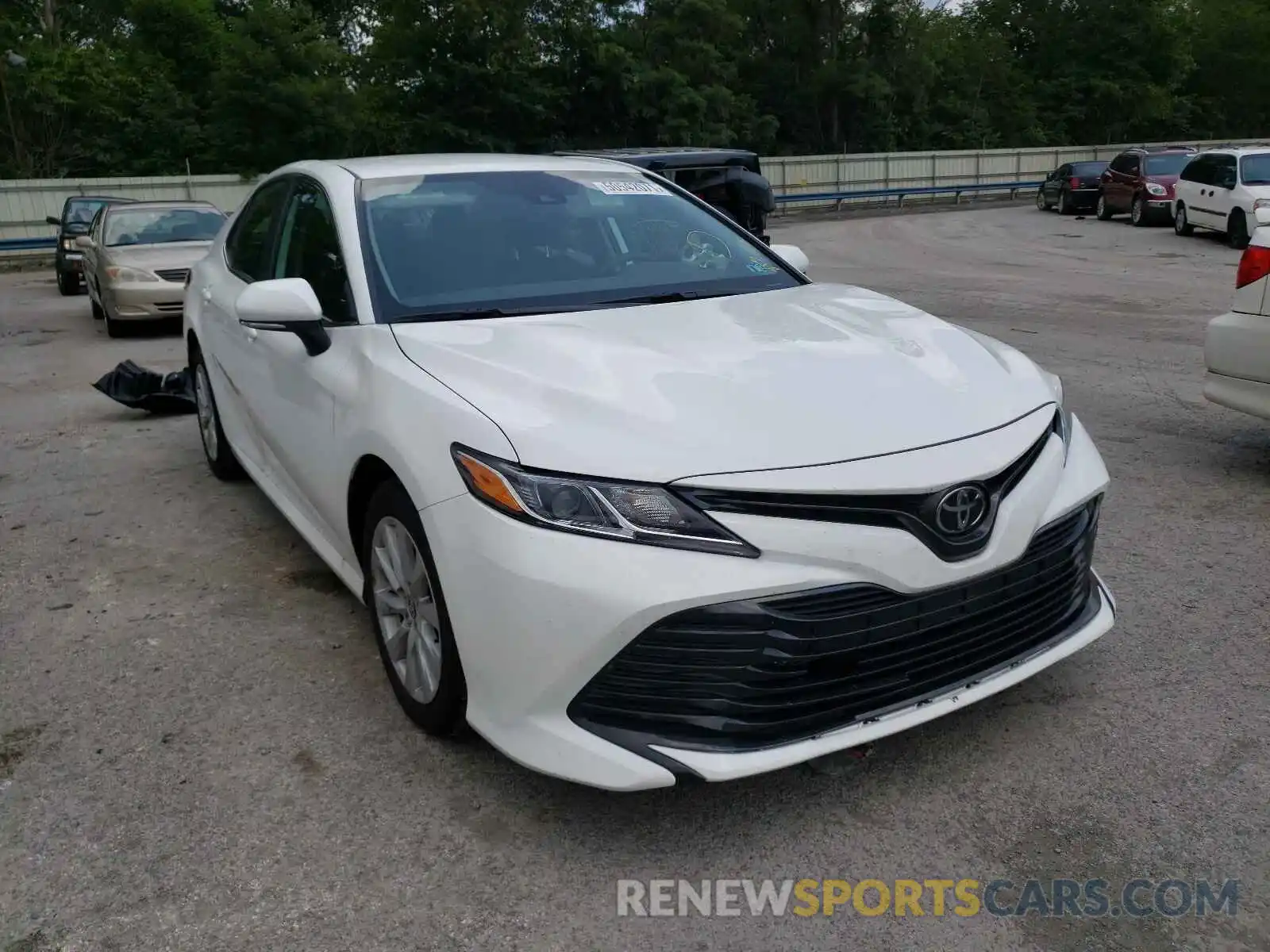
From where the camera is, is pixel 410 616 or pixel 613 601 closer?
pixel 613 601

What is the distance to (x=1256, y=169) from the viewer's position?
18.8 metres

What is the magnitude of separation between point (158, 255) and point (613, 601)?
11.6 m

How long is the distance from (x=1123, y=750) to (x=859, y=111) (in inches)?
1916

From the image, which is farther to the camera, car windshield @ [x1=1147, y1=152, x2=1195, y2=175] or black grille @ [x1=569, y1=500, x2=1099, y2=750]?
car windshield @ [x1=1147, y1=152, x2=1195, y2=175]

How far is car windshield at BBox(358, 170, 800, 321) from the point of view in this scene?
372 centimetres

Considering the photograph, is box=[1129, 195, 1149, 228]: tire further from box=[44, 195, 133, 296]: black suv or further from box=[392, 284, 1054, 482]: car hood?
box=[392, 284, 1054, 482]: car hood

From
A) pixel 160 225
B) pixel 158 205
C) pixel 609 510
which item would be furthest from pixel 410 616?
pixel 158 205

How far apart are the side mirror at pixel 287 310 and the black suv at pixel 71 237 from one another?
14.7 metres

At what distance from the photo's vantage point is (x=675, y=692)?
262 centimetres

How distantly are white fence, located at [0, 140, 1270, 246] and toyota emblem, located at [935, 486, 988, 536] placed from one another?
1146 inches

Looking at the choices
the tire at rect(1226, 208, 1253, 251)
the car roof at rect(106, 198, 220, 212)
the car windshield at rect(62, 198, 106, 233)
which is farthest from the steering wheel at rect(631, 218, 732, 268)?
the car windshield at rect(62, 198, 106, 233)

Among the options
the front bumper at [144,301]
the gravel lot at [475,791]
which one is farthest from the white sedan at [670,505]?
the front bumper at [144,301]

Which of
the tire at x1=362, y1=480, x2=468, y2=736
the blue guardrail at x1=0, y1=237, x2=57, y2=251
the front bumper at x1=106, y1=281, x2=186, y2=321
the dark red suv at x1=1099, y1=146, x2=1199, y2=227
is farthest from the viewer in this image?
the blue guardrail at x1=0, y1=237, x2=57, y2=251

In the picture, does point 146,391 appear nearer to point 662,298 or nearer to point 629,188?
point 629,188
